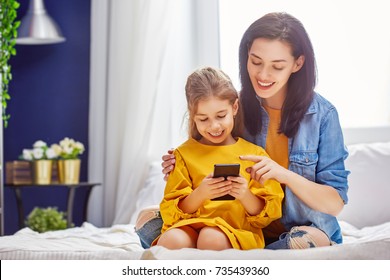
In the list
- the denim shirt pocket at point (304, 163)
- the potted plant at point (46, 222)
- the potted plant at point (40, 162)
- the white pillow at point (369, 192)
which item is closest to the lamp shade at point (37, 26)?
the potted plant at point (40, 162)

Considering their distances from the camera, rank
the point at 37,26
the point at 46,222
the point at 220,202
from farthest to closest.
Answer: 1. the point at 37,26
2. the point at 46,222
3. the point at 220,202

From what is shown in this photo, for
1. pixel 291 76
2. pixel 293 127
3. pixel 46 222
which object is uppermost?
pixel 291 76

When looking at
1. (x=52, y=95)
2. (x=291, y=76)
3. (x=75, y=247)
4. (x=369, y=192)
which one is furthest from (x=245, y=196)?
(x=52, y=95)

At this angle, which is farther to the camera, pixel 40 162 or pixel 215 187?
pixel 40 162

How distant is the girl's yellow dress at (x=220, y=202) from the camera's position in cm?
155

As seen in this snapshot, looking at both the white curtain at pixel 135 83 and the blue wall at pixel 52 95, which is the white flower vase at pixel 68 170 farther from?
the blue wall at pixel 52 95

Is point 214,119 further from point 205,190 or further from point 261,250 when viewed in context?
point 261,250

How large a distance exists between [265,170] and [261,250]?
0.58ft

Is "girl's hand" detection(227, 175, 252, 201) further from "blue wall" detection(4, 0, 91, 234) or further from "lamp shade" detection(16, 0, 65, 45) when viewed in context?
"blue wall" detection(4, 0, 91, 234)

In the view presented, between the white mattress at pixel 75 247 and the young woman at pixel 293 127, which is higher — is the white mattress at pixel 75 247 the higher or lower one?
the lower one

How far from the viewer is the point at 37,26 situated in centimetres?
382

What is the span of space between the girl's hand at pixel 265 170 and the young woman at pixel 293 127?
0.15 feet
